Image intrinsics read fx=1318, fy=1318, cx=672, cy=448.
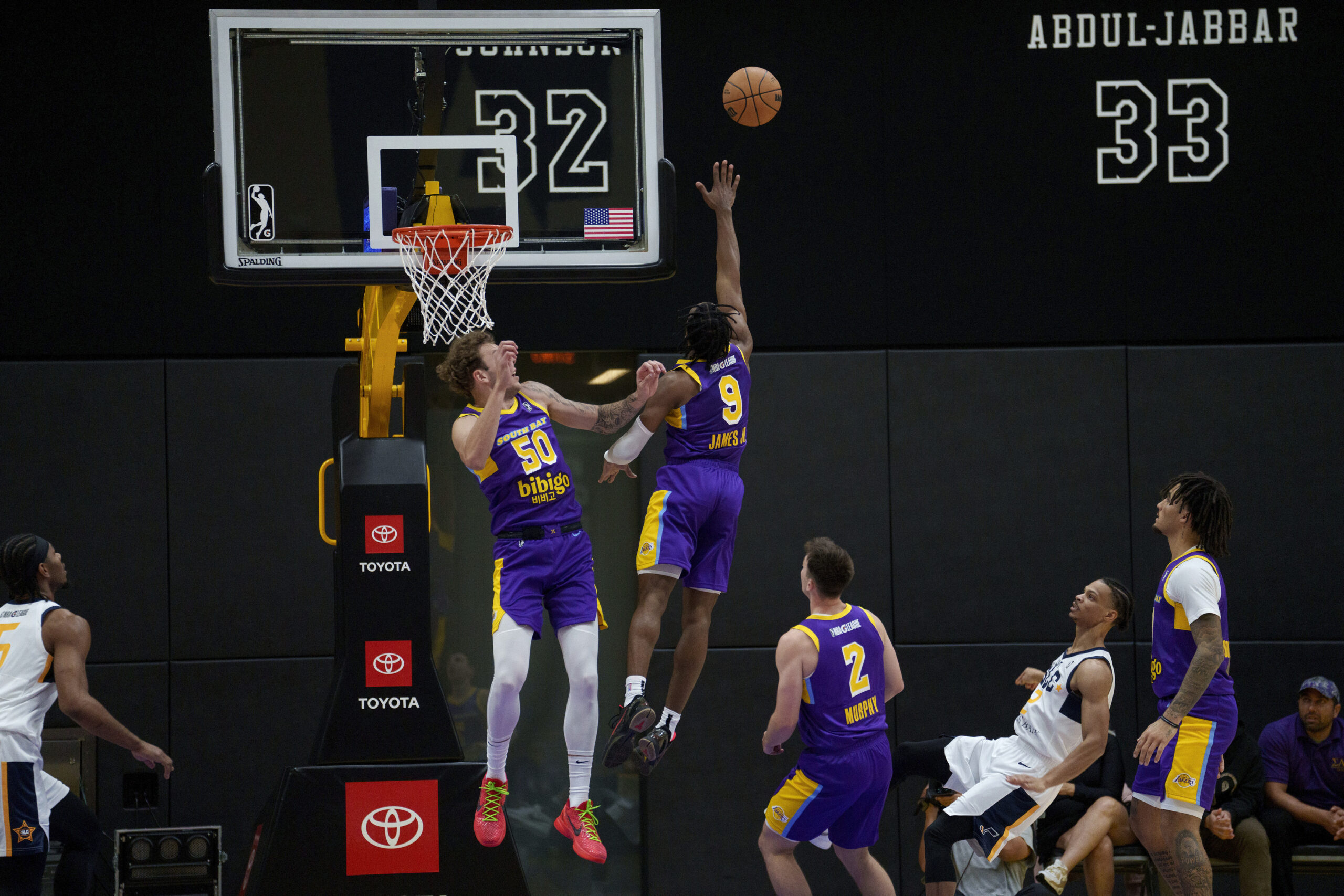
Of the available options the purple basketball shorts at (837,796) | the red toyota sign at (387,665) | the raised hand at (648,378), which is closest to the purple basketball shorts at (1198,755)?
the purple basketball shorts at (837,796)

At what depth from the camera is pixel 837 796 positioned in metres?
5.68

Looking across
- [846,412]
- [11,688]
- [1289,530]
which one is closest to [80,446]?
[11,688]

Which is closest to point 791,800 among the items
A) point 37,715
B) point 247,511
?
point 37,715

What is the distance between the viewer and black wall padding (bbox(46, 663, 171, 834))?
24.4 feet

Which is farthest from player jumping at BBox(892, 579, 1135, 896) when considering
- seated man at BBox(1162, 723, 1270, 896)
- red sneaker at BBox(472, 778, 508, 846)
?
red sneaker at BBox(472, 778, 508, 846)

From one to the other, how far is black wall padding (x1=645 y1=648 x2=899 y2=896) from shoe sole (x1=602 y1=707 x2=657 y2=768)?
2.52 meters

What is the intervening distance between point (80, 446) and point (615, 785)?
3726mm

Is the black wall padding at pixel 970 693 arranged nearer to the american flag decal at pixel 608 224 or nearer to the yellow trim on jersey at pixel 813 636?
the yellow trim on jersey at pixel 813 636

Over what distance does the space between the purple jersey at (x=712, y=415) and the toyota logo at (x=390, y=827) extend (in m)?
1.83

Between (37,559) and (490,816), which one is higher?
(37,559)

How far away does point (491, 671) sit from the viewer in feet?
26.2

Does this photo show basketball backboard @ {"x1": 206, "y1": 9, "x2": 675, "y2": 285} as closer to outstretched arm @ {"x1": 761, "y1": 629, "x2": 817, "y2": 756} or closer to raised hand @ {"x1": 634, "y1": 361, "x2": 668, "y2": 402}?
raised hand @ {"x1": 634, "y1": 361, "x2": 668, "y2": 402}

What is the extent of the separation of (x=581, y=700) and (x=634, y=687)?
23 cm

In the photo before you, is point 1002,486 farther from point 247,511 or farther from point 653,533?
point 247,511
